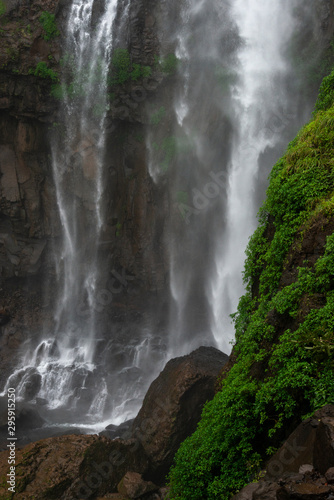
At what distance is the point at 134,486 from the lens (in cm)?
897

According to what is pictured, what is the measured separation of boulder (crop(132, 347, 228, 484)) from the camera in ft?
32.9

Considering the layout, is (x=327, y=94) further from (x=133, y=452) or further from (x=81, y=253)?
(x=81, y=253)

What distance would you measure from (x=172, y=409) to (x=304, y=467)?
21.0 feet

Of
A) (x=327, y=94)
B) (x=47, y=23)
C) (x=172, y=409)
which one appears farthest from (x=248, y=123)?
(x=172, y=409)

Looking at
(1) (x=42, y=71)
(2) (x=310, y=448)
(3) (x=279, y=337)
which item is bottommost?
(2) (x=310, y=448)

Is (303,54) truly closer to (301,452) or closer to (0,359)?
(301,452)

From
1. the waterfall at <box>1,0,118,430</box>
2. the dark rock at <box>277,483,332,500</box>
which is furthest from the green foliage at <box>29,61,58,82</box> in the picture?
the dark rock at <box>277,483,332,500</box>

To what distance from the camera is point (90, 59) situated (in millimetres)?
19094

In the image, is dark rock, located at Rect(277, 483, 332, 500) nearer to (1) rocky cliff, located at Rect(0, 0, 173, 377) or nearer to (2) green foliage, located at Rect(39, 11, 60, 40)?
(1) rocky cliff, located at Rect(0, 0, 173, 377)

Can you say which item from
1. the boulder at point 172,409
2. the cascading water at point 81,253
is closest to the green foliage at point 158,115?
the cascading water at point 81,253

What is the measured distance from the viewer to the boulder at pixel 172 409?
10039 millimetres

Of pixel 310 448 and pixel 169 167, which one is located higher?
pixel 169 167

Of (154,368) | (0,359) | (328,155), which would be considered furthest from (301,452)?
(0,359)

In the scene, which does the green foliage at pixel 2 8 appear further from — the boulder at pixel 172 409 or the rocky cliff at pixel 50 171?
the boulder at pixel 172 409
